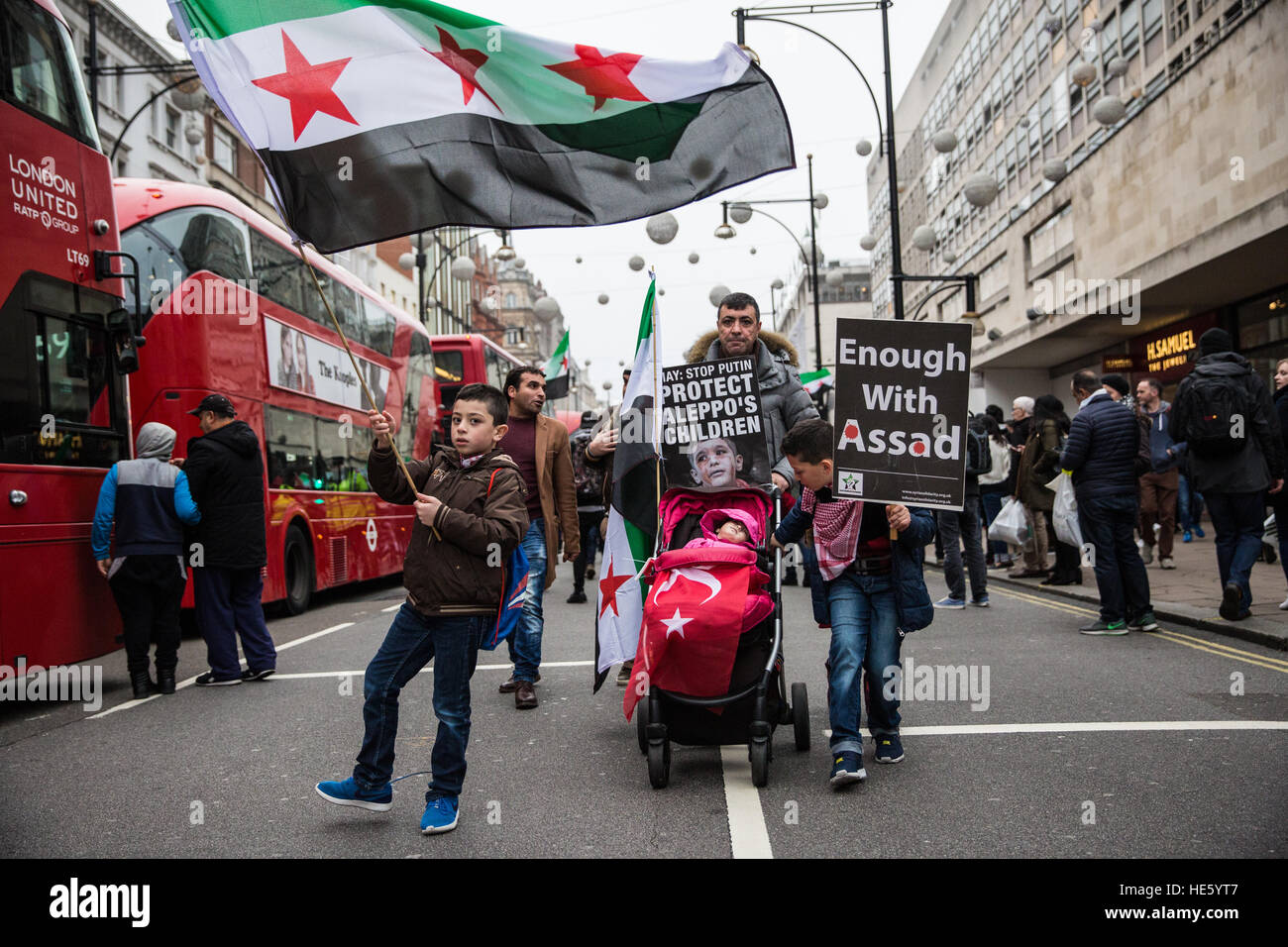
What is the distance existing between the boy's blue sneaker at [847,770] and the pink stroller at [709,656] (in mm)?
287

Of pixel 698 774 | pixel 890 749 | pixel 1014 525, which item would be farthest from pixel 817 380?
pixel 698 774

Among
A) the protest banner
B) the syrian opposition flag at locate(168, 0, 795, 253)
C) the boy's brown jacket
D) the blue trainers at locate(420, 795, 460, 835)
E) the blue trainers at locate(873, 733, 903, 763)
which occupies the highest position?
the syrian opposition flag at locate(168, 0, 795, 253)

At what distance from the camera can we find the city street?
3.86m

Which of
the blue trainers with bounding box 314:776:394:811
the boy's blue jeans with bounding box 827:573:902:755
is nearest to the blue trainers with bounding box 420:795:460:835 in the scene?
the blue trainers with bounding box 314:776:394:811

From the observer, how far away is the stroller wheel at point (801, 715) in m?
5.04

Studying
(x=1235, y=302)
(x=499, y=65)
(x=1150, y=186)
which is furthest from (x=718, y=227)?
(x=499, y=65)

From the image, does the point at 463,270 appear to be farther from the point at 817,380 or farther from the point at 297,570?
the point at 297,570

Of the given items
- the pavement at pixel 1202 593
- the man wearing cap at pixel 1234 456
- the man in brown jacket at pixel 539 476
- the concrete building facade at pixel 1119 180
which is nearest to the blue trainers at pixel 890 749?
the man in brown jacket at pixel 539 476

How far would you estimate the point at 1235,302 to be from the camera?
20953 mm

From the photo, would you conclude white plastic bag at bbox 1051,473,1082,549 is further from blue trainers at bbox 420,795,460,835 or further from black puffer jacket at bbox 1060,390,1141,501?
blue trainers at bbox 420,795,460,835

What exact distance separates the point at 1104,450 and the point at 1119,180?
56.8ft

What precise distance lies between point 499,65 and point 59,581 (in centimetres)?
452

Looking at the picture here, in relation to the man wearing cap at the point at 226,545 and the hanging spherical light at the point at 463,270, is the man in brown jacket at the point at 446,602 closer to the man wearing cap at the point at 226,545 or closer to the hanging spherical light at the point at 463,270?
the man wearing cap at the point at 226,545
